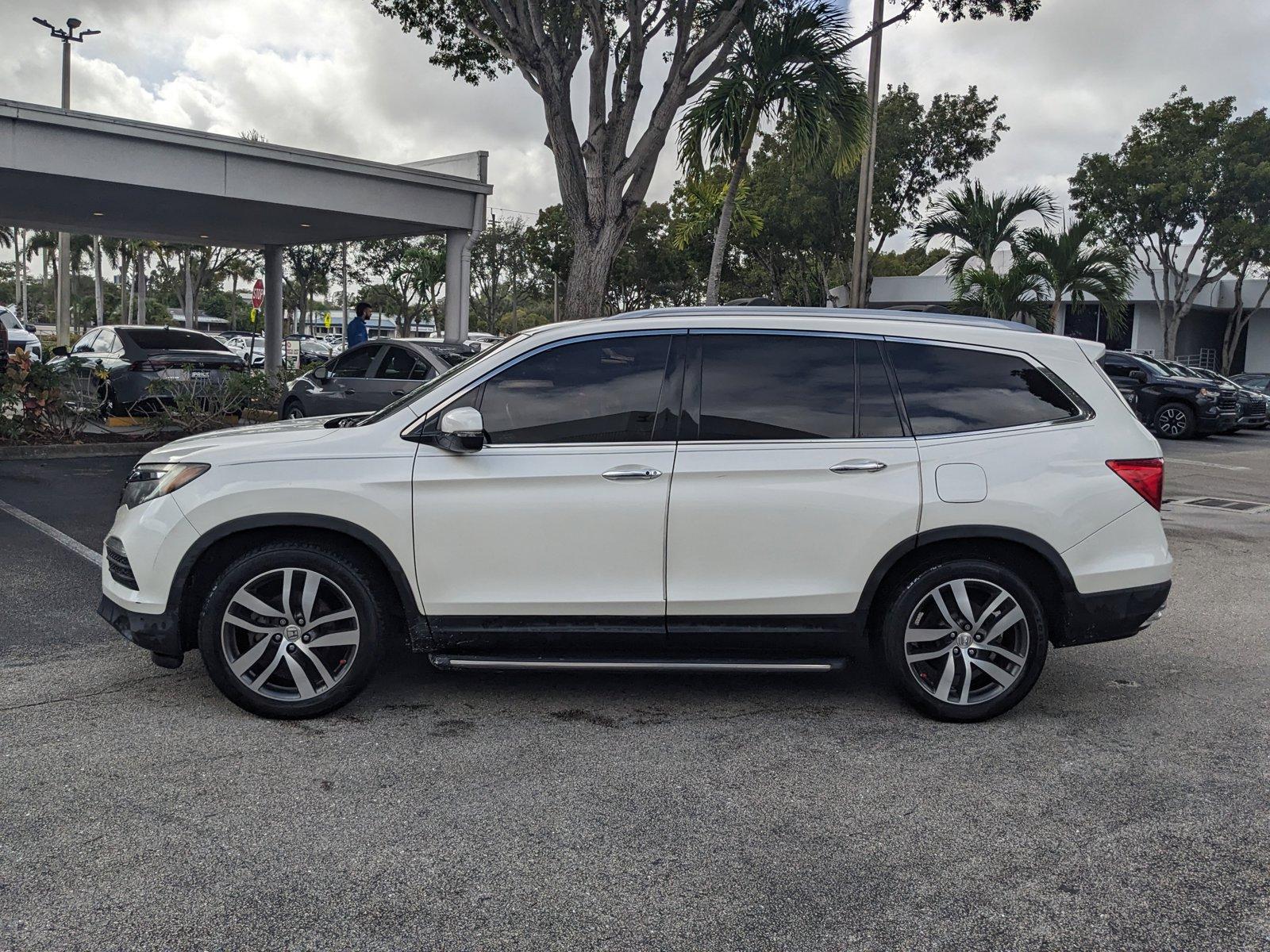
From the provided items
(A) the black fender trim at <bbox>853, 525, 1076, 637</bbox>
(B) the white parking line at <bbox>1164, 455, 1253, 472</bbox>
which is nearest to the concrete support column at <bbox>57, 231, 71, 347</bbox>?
(B) the white parking line at <bbox>1164, 455, 1253, 472</bbox>

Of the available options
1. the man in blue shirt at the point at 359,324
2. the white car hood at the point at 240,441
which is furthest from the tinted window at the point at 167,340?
the white car hood at the point at 240,441

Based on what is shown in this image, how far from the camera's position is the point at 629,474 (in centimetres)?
454

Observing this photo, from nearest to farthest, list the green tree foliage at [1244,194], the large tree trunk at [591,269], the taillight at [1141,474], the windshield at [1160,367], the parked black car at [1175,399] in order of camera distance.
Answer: the taillight at [1141,474] → the large tree trunk at [591,269] → the parked black car at [1175,399] → the windshield at [1160,367] → the green tree foliage at [1244,194]

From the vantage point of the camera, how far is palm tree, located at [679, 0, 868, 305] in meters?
13.1

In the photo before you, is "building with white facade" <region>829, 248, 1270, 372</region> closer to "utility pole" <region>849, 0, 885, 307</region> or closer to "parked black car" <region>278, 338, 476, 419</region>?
"utility pole" <region>849, 0, 885, 307</region>

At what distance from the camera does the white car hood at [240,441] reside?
466 centimetres

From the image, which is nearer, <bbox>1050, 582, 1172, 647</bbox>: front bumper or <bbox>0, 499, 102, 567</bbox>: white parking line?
<bbox>1050, 582, 1172, 647</bbox>: front bumper

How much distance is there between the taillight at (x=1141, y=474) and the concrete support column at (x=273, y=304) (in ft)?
64.2

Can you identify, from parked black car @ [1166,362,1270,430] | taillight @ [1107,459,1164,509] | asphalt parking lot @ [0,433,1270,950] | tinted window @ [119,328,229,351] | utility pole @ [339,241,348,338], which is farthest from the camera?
utility pole @ [339,241,348,338]

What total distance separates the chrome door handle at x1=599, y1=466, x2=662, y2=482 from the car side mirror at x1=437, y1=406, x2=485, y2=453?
1.75ft

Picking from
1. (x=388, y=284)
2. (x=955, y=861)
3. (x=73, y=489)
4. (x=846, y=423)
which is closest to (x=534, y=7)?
(x=73, y=489)

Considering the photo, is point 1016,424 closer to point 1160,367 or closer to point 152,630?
point 152,630

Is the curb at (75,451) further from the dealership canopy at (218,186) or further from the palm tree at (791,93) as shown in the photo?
the palm tree at (791,93)

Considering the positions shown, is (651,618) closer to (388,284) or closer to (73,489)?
(73,489)
